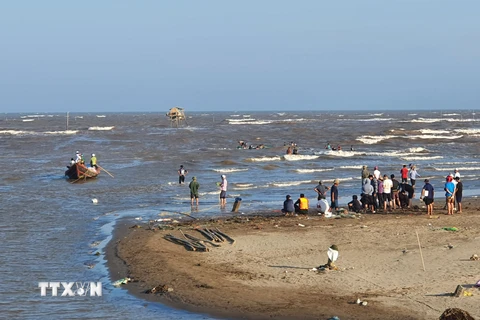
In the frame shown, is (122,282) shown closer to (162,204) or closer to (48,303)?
(48,303)

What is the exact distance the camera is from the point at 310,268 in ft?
41.6

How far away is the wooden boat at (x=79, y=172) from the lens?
3161 cm

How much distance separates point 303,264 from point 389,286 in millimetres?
2198

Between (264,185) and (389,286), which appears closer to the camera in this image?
(389,286)

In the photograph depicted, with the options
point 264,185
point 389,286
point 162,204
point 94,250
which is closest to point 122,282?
point 94,250

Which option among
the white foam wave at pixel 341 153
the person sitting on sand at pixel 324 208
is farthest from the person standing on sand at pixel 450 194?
the white foam wave at pixel 341 153

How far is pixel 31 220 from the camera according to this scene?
19641mm
